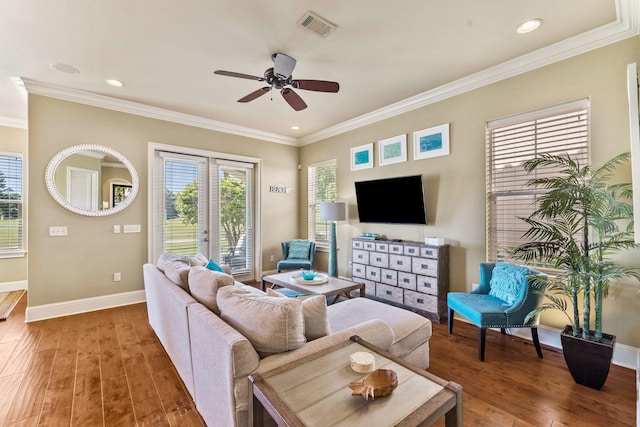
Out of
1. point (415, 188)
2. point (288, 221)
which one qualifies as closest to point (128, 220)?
point (288, 221)

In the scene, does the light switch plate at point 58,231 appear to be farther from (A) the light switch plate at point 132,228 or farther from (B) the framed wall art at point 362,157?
(B) the framed wall art at point 362,157

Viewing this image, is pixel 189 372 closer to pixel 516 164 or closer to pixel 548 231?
pixel 548 231

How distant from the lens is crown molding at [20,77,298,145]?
138 inches

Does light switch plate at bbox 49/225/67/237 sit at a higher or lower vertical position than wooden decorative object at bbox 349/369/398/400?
higher

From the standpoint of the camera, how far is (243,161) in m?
5.30

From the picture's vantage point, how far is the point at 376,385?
1142 mm

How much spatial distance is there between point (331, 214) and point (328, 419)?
3.71m

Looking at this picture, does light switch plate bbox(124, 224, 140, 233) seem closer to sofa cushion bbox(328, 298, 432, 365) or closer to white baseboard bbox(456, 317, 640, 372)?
sofa cushion bbox(328, 298, 432, 365)

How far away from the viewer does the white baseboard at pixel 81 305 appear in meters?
3.51

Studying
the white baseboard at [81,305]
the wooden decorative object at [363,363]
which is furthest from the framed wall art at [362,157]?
the white baseboard at [81,305]

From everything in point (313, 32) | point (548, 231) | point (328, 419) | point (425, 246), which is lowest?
point (328, 419)

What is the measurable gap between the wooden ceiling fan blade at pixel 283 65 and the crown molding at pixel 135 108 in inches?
96.1

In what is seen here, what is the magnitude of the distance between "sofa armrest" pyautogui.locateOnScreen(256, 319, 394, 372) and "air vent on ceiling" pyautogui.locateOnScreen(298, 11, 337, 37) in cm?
237

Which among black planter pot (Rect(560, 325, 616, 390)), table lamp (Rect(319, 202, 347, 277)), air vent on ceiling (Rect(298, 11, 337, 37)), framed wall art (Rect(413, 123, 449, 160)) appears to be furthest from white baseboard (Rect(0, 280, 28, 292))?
black planter pot (Rect(560, 325, 616, 390))
